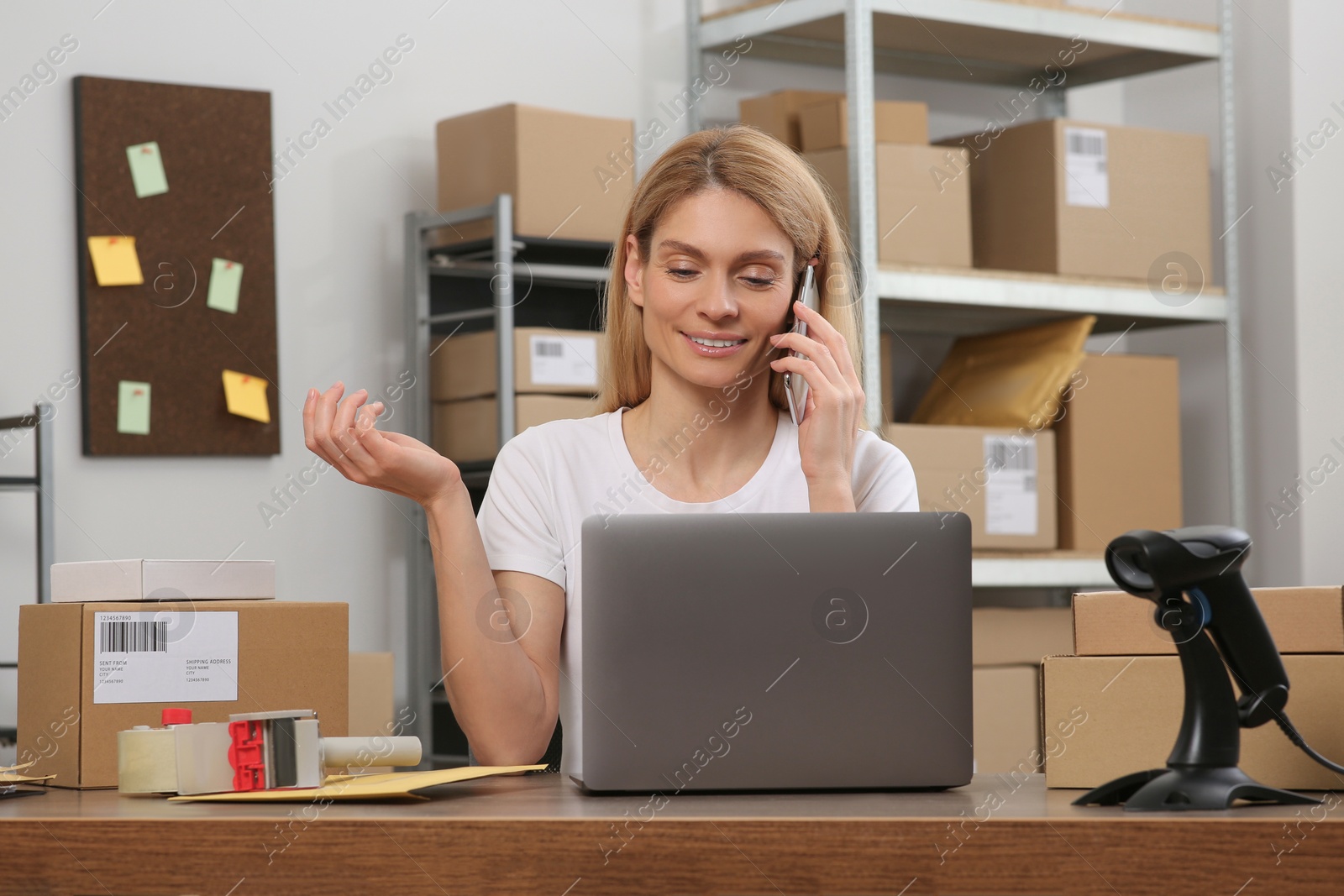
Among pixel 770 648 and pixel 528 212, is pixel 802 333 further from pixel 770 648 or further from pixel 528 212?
pixel 528 212

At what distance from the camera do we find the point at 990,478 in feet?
9.47

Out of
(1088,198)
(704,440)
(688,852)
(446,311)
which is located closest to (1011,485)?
(1088,198)

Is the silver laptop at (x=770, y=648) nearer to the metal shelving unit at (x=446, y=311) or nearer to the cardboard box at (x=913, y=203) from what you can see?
the metal shelving unit at (x=446, y=311)

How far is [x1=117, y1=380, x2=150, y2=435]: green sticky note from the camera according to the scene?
2.71m

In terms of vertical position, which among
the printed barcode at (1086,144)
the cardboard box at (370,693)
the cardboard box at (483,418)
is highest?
the printed barcode at (1086,144)

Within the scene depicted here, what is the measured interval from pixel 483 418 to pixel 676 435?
1295 mm

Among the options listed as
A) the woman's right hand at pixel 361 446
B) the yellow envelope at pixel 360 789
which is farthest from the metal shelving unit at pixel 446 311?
the yellow envelope at pixel 360 789

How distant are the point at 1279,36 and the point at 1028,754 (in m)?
1.57

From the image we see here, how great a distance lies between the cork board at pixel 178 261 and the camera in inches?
106

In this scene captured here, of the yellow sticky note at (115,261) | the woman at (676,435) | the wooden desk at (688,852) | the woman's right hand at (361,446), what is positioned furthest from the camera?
the yellow sticky note at (115,261)

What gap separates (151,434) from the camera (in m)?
2.75

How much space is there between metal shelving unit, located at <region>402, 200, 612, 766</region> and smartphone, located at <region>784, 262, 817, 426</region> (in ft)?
4.12

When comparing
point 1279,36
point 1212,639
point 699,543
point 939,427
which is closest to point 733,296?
point 699,543

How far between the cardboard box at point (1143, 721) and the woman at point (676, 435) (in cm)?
45
